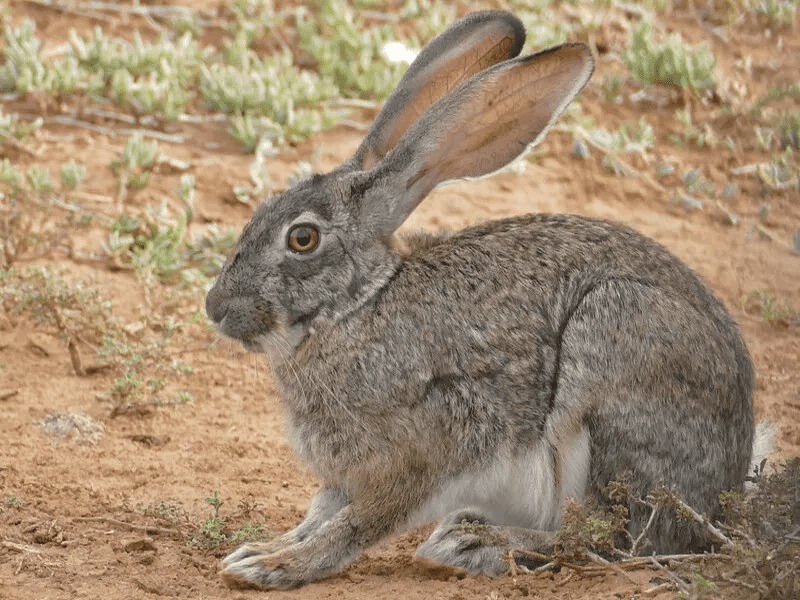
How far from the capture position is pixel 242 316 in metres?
5.35

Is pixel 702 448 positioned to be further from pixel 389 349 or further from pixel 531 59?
pixel 531 59

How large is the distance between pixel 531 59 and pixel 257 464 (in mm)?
2451

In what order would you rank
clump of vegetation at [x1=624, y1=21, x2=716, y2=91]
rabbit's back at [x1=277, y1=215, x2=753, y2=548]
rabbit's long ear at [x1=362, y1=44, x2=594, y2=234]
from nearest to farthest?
rabbit's back at [x1=277, y1=215, x2=753, y2=548] → rabbit's long ear at [x1=362, y1=44, x2=594, y2=234] → clump of vegetation at [x1=624, y1=21, x2=716, y2=91]

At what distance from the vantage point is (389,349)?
17.8 ft

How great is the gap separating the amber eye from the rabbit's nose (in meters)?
0.34

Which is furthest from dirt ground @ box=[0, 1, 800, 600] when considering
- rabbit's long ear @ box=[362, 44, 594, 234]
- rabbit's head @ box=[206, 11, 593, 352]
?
rabbit's long ear @ box=[362, 44, 594, 234]

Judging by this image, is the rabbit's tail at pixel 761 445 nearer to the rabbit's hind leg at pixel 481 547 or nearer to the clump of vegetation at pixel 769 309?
the rabbit's hind leg at pixel 481 547

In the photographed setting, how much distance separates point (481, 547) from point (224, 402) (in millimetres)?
2037

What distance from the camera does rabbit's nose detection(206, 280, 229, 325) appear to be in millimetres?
5379

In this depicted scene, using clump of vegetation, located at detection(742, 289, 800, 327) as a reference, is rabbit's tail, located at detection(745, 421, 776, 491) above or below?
below

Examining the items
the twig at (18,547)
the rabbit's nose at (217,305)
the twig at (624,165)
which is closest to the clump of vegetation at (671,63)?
the twig at (624,165)

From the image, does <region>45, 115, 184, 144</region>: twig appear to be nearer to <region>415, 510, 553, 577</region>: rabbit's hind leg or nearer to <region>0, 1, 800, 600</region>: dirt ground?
<region>0, 1, 800, 600</region>: dirt ground

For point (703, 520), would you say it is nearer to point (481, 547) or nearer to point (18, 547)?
point (481, 547)

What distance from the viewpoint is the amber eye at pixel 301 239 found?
543cm
